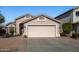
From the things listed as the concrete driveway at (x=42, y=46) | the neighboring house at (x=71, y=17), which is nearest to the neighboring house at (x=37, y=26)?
the neighboring house at (x=71, y=17)

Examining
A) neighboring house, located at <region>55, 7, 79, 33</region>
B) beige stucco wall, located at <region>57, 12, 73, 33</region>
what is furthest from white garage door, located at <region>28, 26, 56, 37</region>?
neighboring house, located at <region>55, 7, 79, 33</region>

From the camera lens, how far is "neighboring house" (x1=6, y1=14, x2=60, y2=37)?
88.9 ft

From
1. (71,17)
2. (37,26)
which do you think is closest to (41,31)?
(37,26)

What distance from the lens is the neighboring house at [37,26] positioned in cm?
2709

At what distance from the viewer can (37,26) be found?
28312 mm

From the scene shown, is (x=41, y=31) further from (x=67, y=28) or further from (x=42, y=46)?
(x=42, y=46)

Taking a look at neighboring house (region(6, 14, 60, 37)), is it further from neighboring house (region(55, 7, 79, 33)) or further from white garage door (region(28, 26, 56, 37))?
neighboring house (region(55, 7, 79, 33))

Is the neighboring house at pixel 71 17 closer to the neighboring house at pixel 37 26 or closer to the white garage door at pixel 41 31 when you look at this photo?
the neighboring house at pixel 37 26

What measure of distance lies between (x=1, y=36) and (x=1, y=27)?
5.36 feet

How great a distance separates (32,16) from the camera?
29422mm
